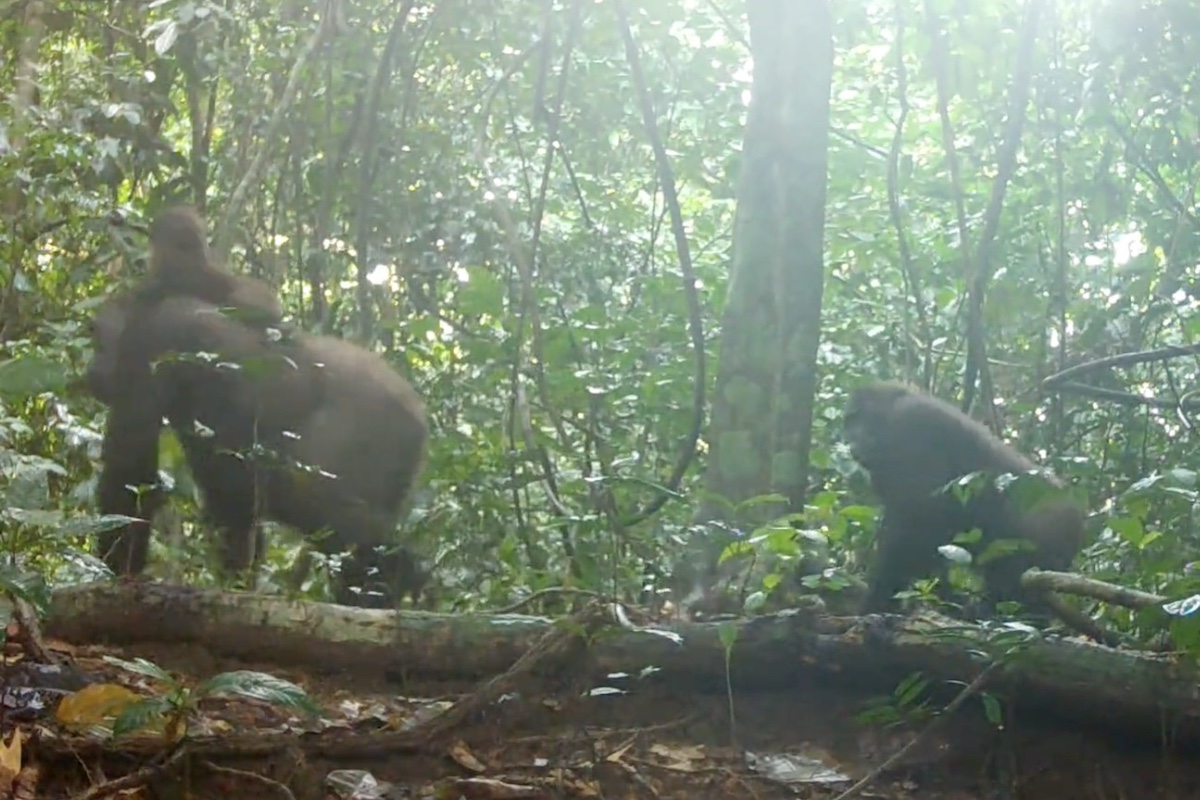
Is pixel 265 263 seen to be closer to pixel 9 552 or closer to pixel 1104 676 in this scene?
A: pixel 9 552

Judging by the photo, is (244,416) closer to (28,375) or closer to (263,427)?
(263,427)

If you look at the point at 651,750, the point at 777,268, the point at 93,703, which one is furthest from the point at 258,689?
the point at 777,268

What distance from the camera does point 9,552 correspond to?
127 inches

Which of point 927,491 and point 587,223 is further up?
point 587,223

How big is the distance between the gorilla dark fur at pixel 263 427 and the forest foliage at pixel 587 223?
0.18 metres

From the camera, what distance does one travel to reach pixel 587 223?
673 cm

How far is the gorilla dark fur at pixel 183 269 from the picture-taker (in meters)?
5.64

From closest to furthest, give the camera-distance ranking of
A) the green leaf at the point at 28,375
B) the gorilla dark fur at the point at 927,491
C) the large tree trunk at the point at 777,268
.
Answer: the green leaf at the point at 28,375 → the large tree trunk at the point at 777,268 → the gorilla dark fur at the point at 927,491

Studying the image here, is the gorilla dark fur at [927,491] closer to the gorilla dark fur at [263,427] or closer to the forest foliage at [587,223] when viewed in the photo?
the forest foliage at [587,223]

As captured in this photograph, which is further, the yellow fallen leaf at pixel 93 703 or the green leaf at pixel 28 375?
the green leaf at pixel 28 375

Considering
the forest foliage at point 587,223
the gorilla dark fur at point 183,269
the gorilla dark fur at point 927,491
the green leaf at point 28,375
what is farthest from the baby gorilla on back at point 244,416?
the green leaf at point 28,375

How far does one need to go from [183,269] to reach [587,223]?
6.86 ft

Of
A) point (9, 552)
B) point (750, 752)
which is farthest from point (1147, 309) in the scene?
point (9, 552)

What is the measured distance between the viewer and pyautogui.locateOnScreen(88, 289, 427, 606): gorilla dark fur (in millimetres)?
5449
